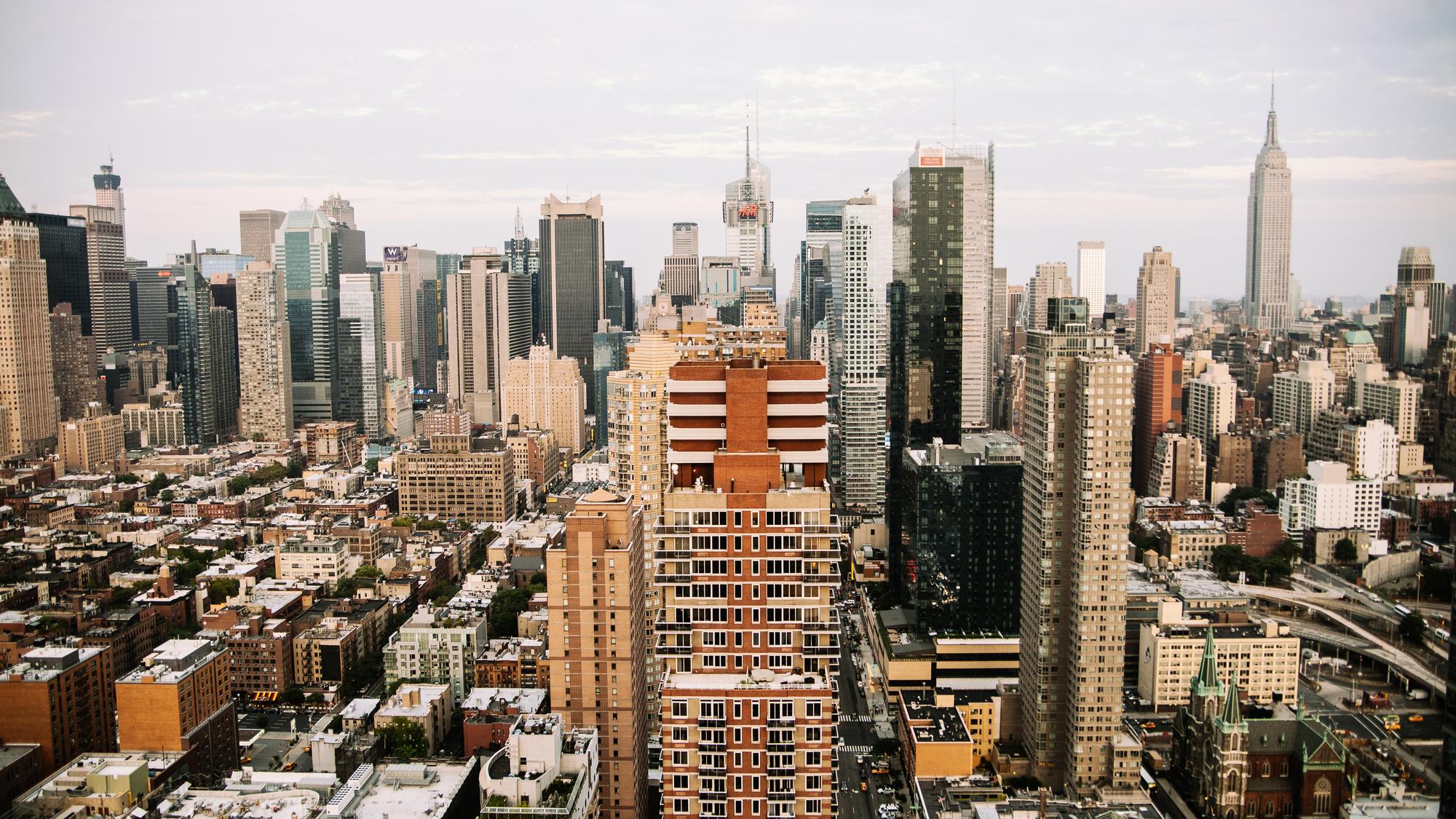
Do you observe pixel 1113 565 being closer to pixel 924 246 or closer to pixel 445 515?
pixel 924 246

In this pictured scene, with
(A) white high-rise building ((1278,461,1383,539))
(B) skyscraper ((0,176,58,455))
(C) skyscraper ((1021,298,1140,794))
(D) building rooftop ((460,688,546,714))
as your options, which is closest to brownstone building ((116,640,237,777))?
(D) building rooftop ((460,688,546,714))

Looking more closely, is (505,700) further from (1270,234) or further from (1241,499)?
(1241,499)

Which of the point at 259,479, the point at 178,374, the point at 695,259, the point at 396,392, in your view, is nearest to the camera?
the point at 259,479

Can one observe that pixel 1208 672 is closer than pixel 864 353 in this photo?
Yes

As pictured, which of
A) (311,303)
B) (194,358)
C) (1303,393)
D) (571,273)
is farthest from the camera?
(571,273)

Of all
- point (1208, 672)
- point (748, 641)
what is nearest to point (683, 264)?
point (1208, 672)

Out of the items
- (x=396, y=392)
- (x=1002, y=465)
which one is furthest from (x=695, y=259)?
(x=1002, y=465)
